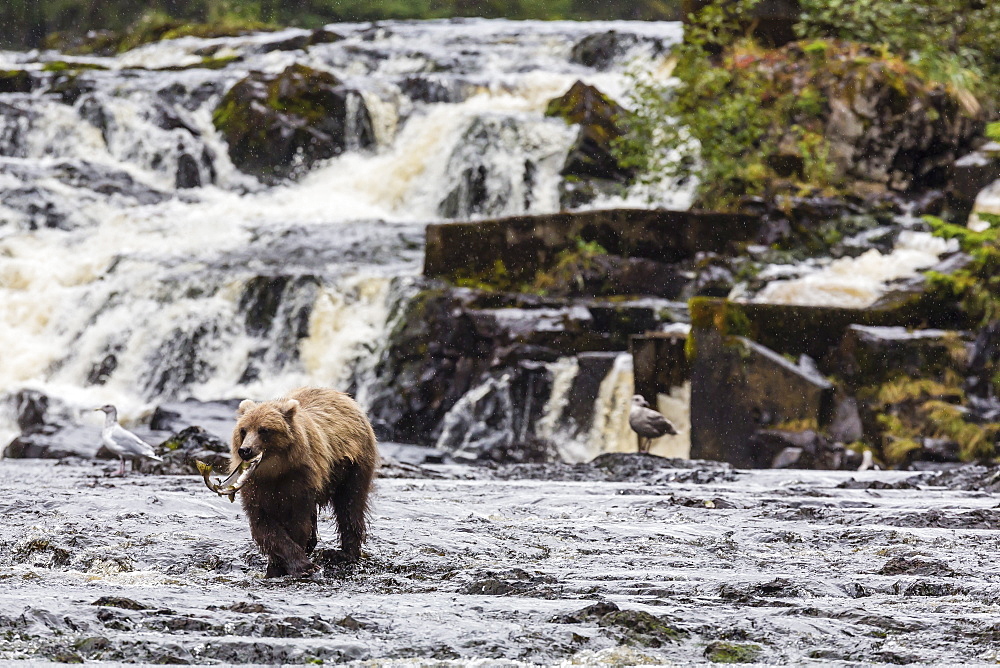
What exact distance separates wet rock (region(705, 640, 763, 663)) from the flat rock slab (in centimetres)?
1

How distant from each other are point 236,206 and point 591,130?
6618 mm

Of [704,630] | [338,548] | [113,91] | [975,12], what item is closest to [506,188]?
[975,12]

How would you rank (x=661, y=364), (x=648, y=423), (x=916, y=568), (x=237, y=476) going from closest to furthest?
(x=237, y=476) < (x=916, y=568) < (x=648, y=423) < (x=661, y=364)

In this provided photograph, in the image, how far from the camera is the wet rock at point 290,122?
26234 mm

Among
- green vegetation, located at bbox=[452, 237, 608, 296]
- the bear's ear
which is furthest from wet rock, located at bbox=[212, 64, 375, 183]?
the bear's ear

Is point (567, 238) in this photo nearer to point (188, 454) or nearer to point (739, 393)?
point (739, 393)

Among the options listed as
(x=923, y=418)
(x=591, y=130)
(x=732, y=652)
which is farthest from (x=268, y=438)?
(x=591, y=130)

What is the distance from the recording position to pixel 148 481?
9.72 m

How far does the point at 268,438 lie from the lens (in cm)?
522

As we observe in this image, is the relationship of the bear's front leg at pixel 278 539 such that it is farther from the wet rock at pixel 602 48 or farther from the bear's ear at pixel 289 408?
the wet rock at pixel 602 48

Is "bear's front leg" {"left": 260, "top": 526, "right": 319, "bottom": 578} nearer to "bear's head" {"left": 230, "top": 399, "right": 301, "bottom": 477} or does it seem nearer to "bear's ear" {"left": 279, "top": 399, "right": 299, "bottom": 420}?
"bear's head" {"left": 230, "top": 399, "right": 301, "bottom": 477}

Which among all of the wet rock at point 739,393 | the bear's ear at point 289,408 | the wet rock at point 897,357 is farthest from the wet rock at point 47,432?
the bear's ear at point 289,408

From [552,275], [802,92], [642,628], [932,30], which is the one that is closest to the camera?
[642,628]

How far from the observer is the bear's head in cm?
520
